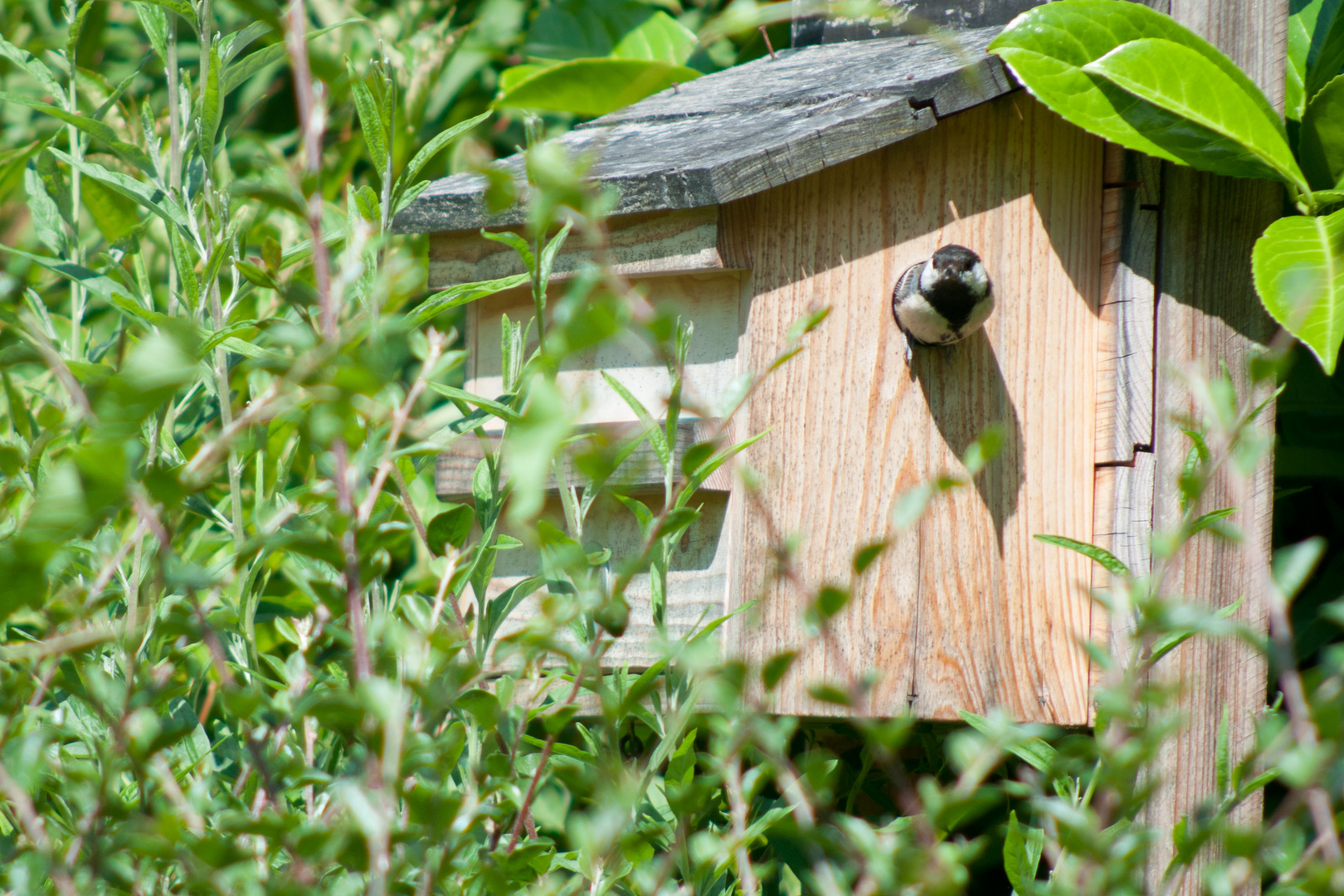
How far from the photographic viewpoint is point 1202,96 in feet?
3.81

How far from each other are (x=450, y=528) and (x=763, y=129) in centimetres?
76

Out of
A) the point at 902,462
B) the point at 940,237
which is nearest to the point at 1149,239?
the point at 940,237

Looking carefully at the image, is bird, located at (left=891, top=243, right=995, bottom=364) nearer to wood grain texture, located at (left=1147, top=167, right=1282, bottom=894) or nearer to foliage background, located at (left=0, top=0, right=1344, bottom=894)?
wood grain texture, located at (left=1147, top=167, right=1282, bottom=894)

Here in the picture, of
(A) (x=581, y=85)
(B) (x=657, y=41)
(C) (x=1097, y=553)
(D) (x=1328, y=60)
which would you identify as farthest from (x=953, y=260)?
(B) (x=657, y=41)

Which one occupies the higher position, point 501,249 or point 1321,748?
point 501,249

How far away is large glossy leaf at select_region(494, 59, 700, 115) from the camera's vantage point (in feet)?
5.77

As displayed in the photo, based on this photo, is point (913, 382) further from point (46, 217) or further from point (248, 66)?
point (46, 217)

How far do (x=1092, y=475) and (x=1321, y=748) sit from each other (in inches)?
33.2

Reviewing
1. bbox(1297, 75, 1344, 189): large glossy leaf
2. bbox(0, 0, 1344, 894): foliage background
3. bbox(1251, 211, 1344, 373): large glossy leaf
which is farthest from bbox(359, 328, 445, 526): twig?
bbox(1297, 75, 1344, 189): large glossy leaf

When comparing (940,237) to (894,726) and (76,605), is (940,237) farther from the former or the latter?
(76,605)

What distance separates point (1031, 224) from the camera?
131cm

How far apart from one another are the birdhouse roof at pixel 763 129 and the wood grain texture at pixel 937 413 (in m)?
0.07

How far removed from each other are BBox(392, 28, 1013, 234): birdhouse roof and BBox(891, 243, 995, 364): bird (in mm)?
156

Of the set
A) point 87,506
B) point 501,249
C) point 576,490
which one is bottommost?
point 576,490
